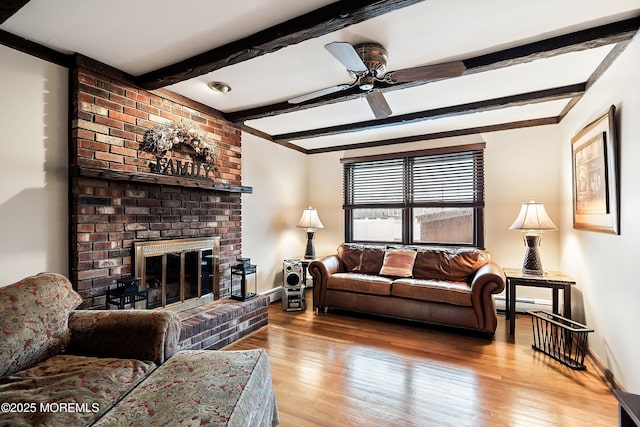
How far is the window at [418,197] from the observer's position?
4215mm

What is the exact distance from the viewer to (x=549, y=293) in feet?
12.3

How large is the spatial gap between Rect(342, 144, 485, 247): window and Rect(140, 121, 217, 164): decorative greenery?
242 centimetres

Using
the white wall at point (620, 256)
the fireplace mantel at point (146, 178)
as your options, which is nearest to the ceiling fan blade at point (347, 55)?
the white wall at point (620, 256)

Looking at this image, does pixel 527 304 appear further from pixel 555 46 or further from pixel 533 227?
pixel 555 46

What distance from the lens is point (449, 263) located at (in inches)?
147

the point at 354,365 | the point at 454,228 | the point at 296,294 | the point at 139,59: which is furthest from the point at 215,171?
the point at 454,228

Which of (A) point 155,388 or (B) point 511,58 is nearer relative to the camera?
(A) point 155,388

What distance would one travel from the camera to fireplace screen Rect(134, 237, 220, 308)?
280 centimetres

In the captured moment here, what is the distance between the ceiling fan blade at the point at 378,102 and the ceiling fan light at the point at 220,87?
4.40 feet

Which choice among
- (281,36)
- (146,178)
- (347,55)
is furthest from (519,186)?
(146,178)

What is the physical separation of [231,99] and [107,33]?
1261mm

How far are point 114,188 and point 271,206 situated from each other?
2225 millimetres

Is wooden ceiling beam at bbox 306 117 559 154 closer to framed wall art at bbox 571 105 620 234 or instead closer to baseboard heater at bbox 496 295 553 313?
framed wall art at bbox 571 105 620 234

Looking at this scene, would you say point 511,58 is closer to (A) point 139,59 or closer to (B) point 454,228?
(B) point 454,228
